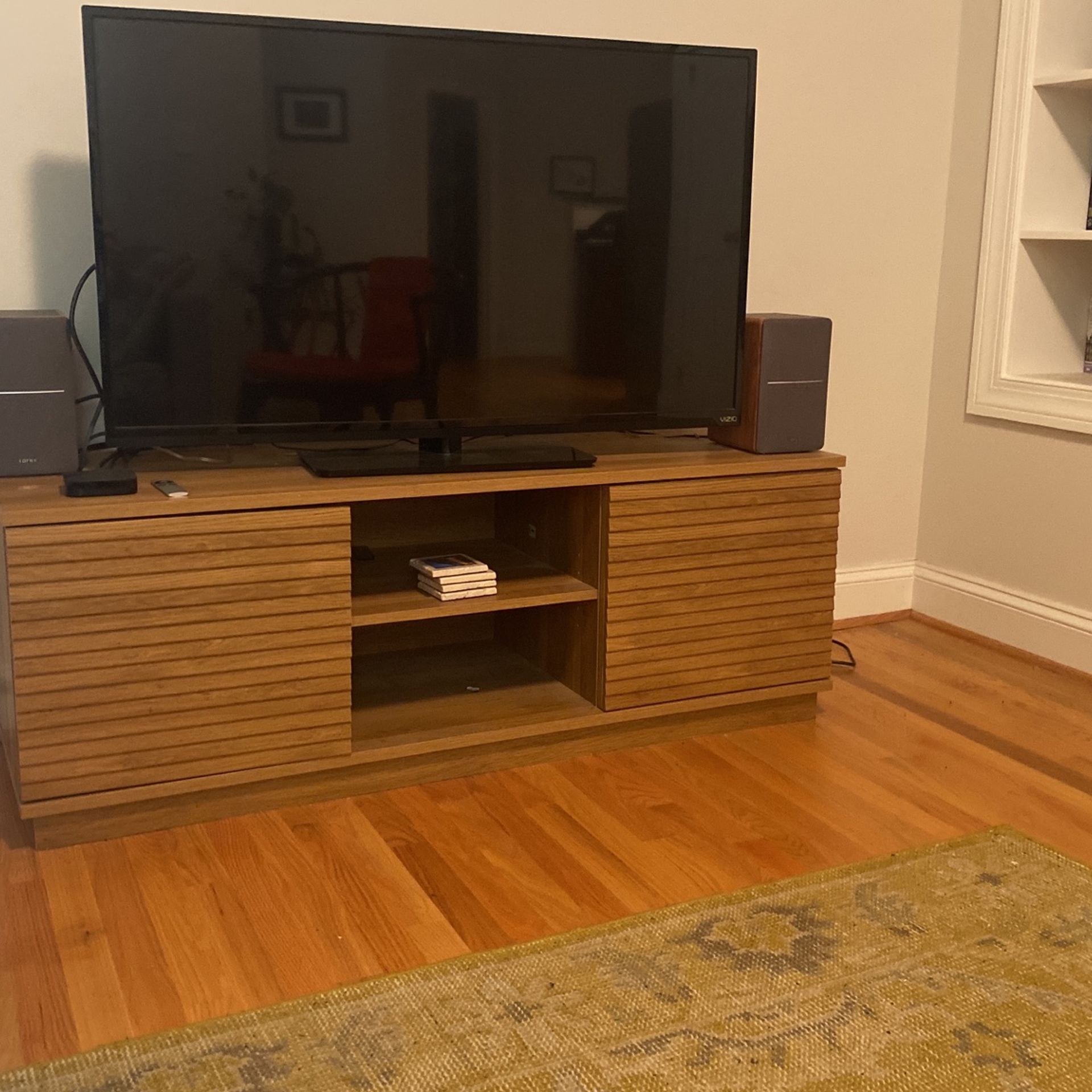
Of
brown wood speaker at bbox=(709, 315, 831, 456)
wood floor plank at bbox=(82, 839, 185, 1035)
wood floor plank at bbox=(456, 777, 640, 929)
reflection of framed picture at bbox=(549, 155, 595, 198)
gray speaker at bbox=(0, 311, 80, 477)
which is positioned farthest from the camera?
brown wood speaker at bbox=(709, 315, 831, 456)

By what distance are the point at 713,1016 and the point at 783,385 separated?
4.39ft

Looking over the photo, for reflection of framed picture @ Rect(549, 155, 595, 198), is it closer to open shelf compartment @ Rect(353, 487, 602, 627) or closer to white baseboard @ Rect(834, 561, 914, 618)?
open shelf compartment @ Rect(353, 487, 602, 627)

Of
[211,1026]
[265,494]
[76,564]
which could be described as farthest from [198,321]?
[211,1026]

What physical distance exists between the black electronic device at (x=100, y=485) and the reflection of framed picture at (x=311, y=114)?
0.61 m

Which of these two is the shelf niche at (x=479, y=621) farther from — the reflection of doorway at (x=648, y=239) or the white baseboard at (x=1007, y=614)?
the white baseboard at (x=1007, y=614)

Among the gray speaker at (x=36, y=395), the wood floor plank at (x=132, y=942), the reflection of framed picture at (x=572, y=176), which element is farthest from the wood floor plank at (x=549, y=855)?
the reflection of framed picture at (x=572, y=176)

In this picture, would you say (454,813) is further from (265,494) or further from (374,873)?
(265,494)

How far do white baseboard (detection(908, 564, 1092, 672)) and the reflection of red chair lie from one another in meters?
1.63

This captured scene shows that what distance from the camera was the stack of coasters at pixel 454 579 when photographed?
2.30 m

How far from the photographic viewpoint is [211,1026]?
1.58m

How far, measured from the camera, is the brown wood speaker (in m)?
2.55

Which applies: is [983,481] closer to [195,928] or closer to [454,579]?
[454,579]

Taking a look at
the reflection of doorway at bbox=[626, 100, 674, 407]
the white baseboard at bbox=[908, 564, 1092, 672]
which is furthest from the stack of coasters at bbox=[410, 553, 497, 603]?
the white baseboard at bbox=[908, 564, 1092, 672]

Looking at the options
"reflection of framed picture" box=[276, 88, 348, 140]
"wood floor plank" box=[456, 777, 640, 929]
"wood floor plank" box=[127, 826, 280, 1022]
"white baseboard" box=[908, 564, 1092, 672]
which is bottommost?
"wood floor plank" box=[127, 826, 280, 1022]
